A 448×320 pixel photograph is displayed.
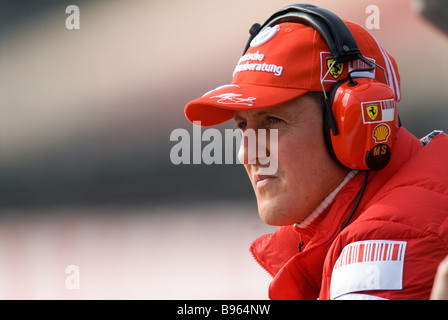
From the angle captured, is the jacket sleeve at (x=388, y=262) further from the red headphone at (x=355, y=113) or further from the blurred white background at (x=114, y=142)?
the blurred white background at (x=114, y=142)

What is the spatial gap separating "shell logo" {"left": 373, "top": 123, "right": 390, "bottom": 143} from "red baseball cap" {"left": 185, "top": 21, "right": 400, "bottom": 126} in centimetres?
12

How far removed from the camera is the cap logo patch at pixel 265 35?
A: 1.19 meters

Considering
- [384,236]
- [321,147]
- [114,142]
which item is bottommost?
[114,142]

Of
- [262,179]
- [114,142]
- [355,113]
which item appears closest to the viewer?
[355,113]

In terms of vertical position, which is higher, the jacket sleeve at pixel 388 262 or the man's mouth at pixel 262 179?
the man's mouth at pixel 262 179

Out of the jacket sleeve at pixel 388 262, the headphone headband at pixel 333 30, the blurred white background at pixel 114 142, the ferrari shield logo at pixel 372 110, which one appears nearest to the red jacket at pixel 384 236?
the jacket sleeve at pixel 388 262

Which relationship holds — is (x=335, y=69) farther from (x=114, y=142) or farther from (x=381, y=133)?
(x=114, y=142)

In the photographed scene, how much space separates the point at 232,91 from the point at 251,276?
2.28m

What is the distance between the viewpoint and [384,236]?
0.93 metres

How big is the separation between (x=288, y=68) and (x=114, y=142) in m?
2.86

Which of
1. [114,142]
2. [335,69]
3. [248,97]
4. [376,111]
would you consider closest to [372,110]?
[376,111]

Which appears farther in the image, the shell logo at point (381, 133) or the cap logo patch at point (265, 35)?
the cap logo patch at point (265, 35)
